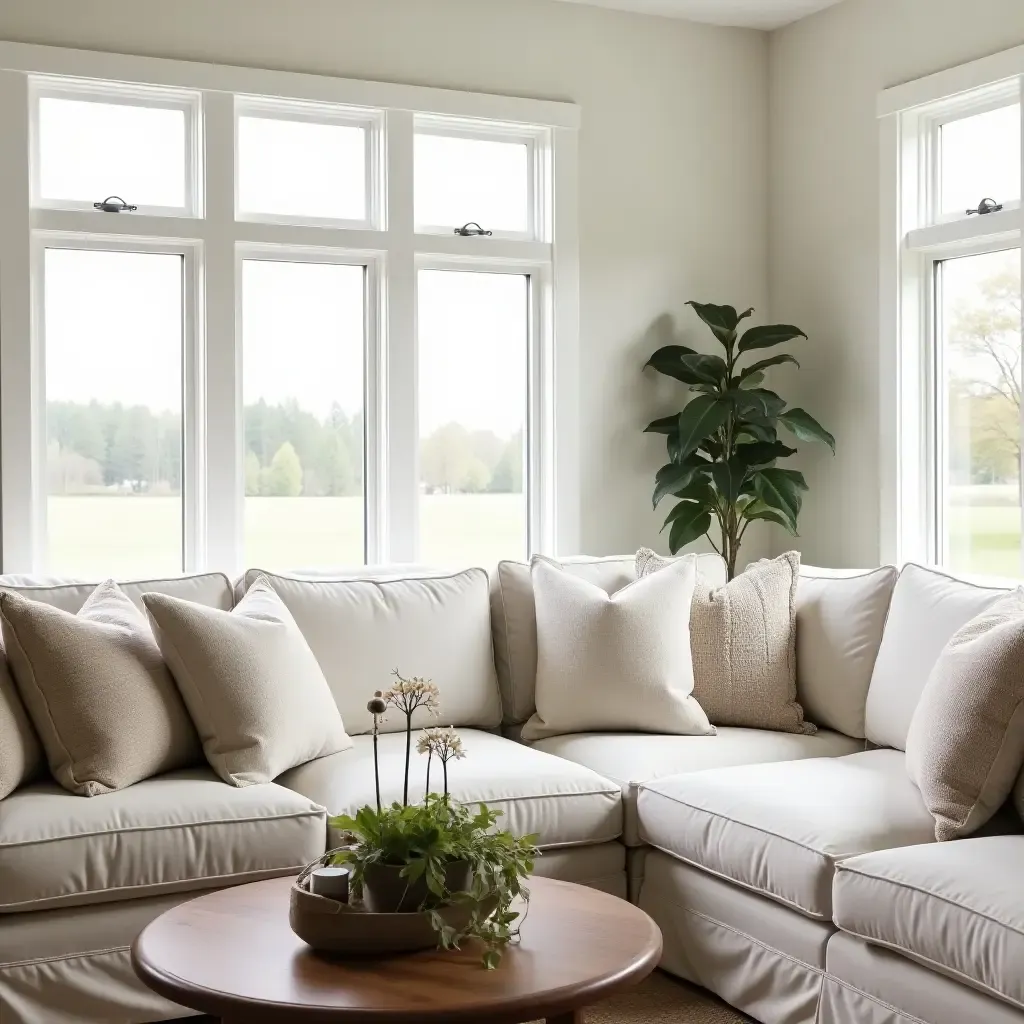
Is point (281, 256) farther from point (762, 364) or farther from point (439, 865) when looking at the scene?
point (439, 865)

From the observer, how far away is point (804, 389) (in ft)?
15.6

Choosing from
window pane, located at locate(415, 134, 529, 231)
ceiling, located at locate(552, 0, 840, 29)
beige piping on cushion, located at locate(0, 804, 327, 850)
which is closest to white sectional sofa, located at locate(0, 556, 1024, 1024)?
beige piping on cushion, located at locate(0, 804, 327, 850)

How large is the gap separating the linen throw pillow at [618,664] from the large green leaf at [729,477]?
689mm

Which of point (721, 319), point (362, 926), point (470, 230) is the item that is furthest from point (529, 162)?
point (362, 926)

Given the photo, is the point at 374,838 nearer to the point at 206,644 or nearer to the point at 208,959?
the point at 208,959

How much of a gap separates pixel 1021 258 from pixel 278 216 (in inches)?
90.7

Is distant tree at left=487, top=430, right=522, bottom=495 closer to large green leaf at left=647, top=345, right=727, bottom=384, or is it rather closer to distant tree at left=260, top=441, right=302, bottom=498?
large green leaf at left=647, top=345, right=727, bottom=384

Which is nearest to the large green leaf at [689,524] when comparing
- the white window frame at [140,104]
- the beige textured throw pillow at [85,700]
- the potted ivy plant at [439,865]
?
the white window frame at [140,104]

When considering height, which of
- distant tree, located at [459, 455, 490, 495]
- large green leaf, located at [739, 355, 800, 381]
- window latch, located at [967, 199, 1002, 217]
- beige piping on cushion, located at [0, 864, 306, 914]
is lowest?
beige piping on cushion, located at [0, 864, 306, 914]

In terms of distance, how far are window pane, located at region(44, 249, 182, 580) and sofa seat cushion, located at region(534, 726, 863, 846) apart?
1.47 m

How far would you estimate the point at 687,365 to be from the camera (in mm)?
4492

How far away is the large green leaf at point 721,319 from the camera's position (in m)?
4.50

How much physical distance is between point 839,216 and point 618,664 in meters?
1.95

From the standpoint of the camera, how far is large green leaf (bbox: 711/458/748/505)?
4328 millimetres
